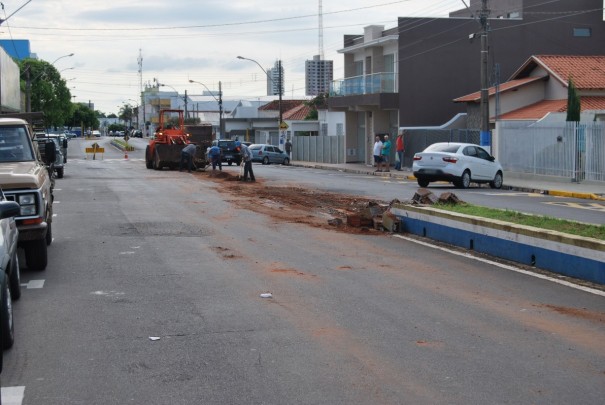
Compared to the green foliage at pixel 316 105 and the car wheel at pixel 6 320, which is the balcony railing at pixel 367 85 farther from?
the car wheel at pixel 6 320

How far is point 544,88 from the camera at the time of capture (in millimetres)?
41781

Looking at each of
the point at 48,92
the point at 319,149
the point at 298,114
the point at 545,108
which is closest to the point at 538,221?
the point at 545,108

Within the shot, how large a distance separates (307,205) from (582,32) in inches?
1442

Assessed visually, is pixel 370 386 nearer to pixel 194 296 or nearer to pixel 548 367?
pixel 548 367

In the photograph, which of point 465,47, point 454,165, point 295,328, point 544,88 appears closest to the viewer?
point 295,328

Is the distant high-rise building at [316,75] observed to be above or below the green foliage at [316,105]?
above

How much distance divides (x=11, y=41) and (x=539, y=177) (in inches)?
2934

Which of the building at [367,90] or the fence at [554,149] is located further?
the building at [367,90]

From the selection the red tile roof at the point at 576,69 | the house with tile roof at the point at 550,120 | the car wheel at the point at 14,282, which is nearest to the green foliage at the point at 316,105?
the house with tile roof at the point at 550,120

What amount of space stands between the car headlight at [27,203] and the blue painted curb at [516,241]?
660cm

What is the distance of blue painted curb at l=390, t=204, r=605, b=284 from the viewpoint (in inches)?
427

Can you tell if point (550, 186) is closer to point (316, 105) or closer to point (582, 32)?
point (582, 32)

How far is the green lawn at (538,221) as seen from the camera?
1168cm

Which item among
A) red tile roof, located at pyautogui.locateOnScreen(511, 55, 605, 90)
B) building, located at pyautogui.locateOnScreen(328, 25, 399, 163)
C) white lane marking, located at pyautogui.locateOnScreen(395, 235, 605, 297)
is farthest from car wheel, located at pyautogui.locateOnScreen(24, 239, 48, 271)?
building, located at pyautogui.locateOnScreen(328, 25, 399, 163)
